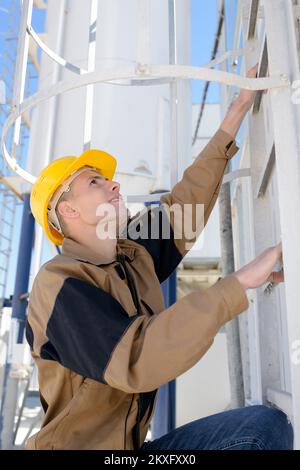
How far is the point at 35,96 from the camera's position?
48.1 inches

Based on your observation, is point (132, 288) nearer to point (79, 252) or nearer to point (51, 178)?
point (79, 252)

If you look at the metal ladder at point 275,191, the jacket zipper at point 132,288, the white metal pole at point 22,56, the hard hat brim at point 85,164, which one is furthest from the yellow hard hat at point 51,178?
the metal ladder at point 275,191

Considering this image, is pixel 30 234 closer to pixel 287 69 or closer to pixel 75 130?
pixel 75 130

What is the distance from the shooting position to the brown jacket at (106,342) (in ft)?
3.16

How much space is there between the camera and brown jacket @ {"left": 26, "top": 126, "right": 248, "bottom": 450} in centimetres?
96

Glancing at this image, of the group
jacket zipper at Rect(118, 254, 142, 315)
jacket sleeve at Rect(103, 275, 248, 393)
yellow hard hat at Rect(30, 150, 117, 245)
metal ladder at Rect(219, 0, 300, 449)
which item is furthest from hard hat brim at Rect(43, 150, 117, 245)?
jacket sleeve at Rect(103, 275, 248, 393)

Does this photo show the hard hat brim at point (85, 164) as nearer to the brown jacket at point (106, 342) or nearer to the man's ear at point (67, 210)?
the man's ear at point (67, 210)

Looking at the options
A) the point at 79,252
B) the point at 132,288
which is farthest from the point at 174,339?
the point at 79,252

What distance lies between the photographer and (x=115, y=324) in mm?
1014

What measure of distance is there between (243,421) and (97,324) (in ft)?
1.63

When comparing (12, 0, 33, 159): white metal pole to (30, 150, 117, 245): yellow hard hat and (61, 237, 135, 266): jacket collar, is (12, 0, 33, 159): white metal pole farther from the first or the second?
(61, 237, 135, 266): jacket collar

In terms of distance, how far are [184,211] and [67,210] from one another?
451 millimetres

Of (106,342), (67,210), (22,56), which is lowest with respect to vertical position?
(106,342)

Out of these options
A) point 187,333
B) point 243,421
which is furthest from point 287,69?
point 243,421
